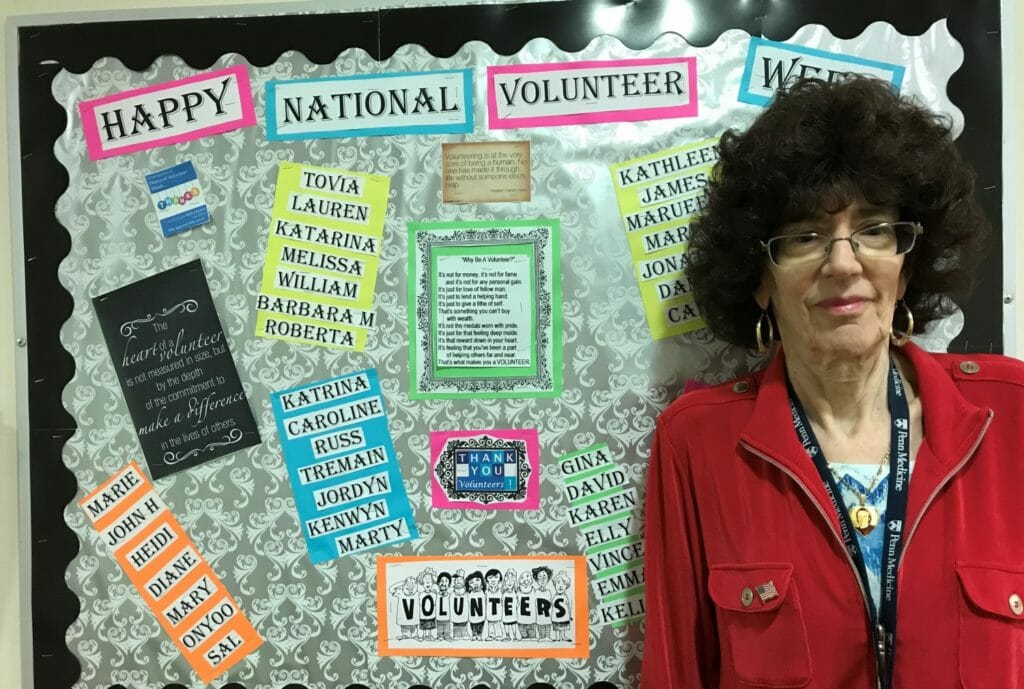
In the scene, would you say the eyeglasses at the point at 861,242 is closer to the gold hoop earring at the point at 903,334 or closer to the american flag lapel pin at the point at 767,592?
the gold hoop earring at the point at 903,334

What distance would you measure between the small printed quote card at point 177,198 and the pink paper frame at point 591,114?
0.53m

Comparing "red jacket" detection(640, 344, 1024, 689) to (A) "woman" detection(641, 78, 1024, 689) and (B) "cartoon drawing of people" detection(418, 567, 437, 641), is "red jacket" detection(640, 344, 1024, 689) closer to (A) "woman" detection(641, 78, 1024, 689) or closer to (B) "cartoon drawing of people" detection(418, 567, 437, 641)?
(A) "woman" detection(641, 78, 1024, 689)

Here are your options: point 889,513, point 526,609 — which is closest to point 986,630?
point 889,513

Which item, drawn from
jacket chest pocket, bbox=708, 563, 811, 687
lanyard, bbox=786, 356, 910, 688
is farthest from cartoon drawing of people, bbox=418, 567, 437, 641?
lanyard, bbox=786, 356, 910, 688

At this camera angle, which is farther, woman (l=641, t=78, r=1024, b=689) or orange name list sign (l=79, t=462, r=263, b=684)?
orange name list sign (l=79, t=462, r=263, b=684)

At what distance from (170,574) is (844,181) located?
1274 millimetres

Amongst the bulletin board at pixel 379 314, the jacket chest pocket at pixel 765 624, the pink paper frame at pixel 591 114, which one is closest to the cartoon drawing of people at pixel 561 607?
the bulletin board at pixel 379 314

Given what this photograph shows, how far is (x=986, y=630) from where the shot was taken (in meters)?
0.95

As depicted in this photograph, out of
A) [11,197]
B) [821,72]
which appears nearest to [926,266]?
[821,72]

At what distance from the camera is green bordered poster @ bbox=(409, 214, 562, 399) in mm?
1271

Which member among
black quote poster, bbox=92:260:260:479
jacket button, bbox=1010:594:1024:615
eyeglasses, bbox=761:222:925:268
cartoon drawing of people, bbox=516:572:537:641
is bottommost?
cartoon drawing of people, bbox=516:572:537:641

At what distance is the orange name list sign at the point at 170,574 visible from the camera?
132 centimetres

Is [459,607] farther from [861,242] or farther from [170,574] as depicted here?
[861,242]

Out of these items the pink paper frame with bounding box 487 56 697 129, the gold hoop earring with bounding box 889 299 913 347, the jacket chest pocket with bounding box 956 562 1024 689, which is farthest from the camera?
the pink paper frame with bounding box 487 56 697 129
